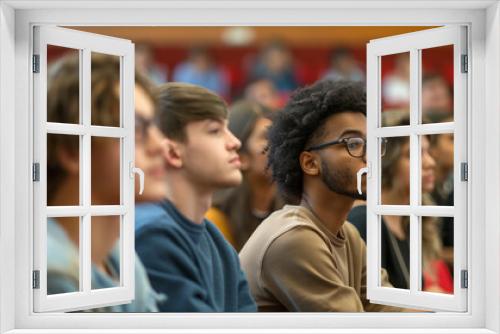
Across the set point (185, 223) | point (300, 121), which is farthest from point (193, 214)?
point (300, 121)

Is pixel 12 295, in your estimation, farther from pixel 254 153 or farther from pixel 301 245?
pixel 254 153

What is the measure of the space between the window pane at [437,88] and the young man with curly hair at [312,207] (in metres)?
0.64

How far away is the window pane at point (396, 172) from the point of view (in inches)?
161

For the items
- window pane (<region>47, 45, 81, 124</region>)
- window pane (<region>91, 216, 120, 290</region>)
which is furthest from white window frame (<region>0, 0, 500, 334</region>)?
window pane (<region>91, 216, 120, 290</region>)

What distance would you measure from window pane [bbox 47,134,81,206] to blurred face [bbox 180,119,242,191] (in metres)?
0.75

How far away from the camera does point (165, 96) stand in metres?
4.21

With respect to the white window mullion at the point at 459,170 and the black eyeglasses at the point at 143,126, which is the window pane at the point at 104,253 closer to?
the black eyeglasses at the point at 143,126

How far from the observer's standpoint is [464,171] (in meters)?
2.94

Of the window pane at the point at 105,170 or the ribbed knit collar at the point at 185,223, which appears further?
the ribbed knit collar at the point at 185,223

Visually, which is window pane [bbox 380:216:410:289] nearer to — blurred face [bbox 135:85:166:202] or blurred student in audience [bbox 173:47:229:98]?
blurred face [bbox 135:85:166:202]

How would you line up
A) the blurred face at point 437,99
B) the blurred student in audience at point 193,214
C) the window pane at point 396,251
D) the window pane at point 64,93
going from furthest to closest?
the blurred face at point 437,99 → the window pane at point 396,251 → the blurred student in audience at point 193,214 → the window pane at point 64,93

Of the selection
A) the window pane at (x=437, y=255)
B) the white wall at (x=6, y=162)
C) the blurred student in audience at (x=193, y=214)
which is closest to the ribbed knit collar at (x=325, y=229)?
the blurred student in audience at (x=193, y=214)

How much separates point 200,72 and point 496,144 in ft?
7.96

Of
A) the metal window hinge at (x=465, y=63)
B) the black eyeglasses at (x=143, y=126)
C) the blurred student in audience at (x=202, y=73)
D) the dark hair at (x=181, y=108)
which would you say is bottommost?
the black eyeglasses at (x=143, y=126)
